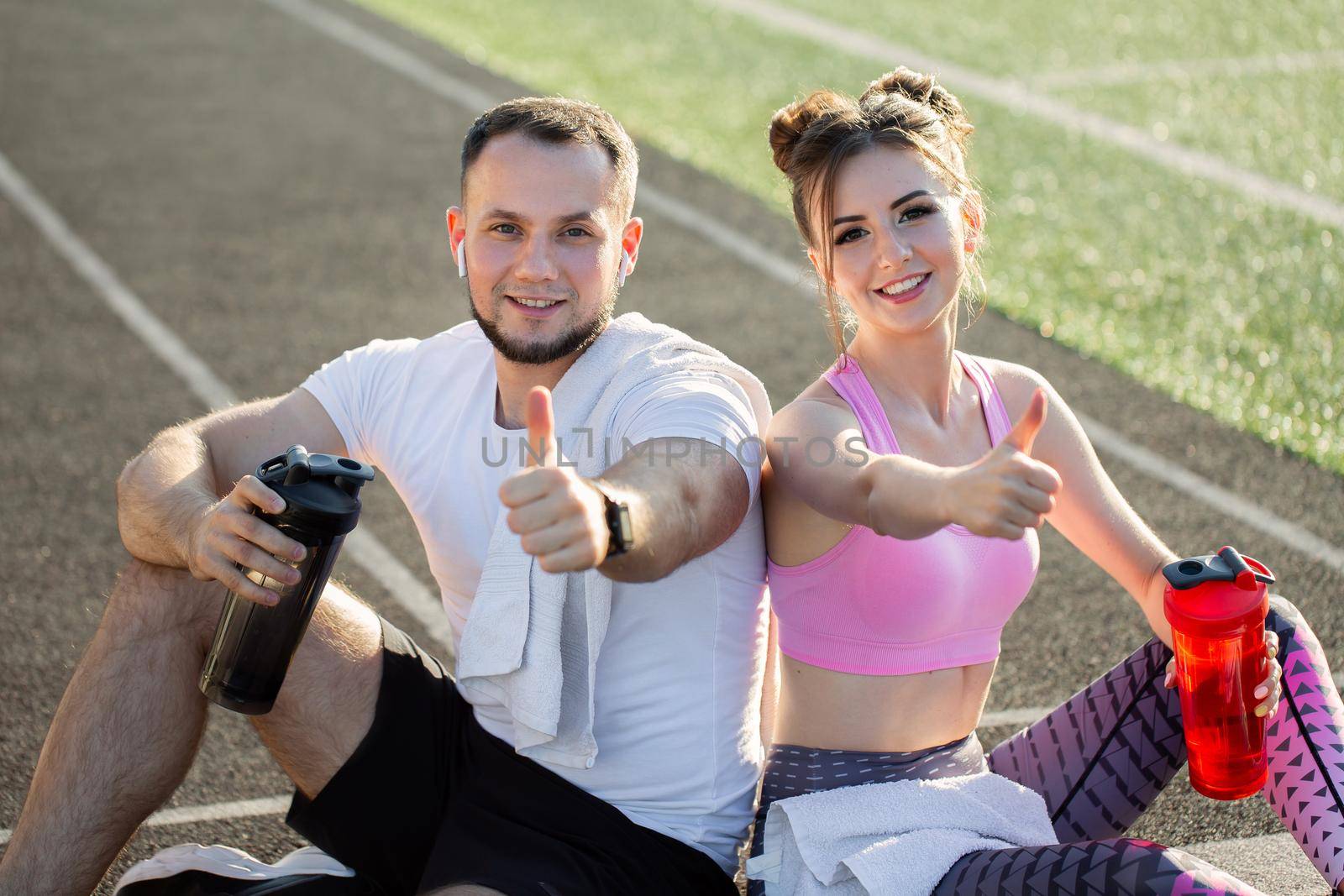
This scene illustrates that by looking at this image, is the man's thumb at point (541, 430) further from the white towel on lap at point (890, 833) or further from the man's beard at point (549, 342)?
the white towel on lap at point (890, 833)

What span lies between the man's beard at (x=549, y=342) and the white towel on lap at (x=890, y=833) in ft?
3.51

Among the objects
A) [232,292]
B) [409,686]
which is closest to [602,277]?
[409,686]

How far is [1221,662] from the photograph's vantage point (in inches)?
127

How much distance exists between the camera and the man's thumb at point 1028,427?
2.77m

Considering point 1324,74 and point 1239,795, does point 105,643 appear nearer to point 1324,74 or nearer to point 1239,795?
point 1239,795

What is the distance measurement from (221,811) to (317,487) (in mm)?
1539

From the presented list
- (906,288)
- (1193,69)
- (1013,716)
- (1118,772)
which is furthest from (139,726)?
(1193,69)

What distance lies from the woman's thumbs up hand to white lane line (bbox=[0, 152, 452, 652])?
283cm

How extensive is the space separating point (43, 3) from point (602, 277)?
13819mm

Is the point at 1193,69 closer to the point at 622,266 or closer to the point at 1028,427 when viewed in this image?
the point at 622,266

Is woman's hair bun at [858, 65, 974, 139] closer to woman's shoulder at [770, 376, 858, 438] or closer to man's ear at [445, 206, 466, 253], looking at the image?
woman's shoulder at [770, 376, 858, 438]

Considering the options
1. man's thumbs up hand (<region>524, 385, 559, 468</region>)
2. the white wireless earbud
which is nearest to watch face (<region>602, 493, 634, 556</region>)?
man's thumbs up hand (<region>524, 385, 559, 468</region>)

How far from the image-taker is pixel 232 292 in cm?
873

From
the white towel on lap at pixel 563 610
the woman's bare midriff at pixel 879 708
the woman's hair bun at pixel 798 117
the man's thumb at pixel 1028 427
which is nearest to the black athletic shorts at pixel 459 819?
the white towel on lap at pixel 563 610
